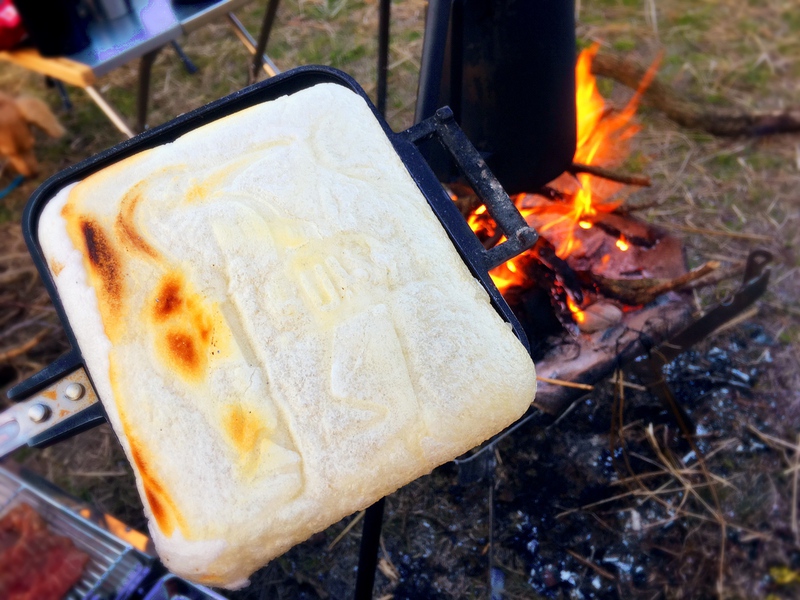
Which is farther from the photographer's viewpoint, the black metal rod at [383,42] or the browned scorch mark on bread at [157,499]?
the black metal rod at [383,42]

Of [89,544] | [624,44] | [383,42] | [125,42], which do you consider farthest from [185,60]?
[89,544]

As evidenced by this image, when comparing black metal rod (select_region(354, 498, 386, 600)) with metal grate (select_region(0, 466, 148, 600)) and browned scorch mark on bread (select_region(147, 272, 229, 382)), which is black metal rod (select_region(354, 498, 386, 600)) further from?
metal grate (select_region(0, 466, 148, 600))

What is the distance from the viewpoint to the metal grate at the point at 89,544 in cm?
188

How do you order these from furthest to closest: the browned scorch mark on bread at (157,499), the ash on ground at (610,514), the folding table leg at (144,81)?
the folding table leg at (144,81)
the ash on ground at (610,514)
the browned scorch mark on bread at (157,499)

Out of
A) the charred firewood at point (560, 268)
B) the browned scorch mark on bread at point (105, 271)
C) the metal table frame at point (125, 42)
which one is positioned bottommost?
the charred firewood at point (560, 268)

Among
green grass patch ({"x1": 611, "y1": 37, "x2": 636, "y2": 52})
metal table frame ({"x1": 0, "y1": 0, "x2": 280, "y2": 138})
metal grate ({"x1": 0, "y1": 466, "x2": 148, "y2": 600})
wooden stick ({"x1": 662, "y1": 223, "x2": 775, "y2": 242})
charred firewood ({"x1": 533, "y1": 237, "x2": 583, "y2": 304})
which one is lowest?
wooden stick ({"x1": 662, "y1": 223, "x2": 775, "y2": 242})

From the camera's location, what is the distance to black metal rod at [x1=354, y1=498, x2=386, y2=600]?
1419 mm

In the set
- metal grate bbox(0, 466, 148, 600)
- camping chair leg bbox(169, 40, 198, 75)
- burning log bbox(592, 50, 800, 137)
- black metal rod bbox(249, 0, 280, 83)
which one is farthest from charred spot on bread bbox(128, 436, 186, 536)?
camping chair leg bbox(169, 40, 198, 75)

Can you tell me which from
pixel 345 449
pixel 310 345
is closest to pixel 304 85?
pixel 310 345

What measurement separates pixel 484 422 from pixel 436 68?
965mm

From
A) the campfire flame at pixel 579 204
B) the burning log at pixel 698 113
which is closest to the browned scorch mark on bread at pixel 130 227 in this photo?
the campfire flame at pixel 579 204

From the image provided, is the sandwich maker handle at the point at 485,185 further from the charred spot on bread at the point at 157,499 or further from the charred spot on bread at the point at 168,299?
the charred spot on bread at the point at 157,499

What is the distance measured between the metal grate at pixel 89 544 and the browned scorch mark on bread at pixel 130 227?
1.21 m

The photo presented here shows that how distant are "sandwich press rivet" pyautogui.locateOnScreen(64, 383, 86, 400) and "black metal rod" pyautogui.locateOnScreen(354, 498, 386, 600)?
2.38 ft
